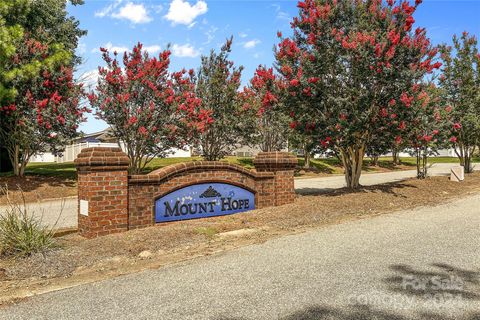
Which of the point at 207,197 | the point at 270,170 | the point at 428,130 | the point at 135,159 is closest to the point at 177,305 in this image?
the point at 207,197

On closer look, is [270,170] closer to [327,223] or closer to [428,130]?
[327,223]

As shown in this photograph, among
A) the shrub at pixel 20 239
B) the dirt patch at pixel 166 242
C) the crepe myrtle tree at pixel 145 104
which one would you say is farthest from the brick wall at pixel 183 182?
the crepe myrtle tree at pixel 145 104

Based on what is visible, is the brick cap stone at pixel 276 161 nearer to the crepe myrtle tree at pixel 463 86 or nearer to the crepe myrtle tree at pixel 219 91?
the crepe myrtle tree at pixel 219 91

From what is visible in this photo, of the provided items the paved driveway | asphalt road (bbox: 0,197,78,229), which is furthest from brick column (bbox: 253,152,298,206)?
asphalt road (bbox: 0,197,78,229)

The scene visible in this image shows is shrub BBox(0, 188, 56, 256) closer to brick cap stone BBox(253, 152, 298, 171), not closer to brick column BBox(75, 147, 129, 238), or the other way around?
brick column BBox(75, 147, 129, 238)

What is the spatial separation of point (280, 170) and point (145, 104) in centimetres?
952

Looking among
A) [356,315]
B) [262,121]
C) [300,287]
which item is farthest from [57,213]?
[262,121]

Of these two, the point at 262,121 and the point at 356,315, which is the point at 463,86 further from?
the point at 356,315

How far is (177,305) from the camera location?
4027 millimetres

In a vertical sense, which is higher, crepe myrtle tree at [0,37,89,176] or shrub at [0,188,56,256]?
crepe myrtle tree at [0,37,89,176]

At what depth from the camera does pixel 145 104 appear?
1725cm

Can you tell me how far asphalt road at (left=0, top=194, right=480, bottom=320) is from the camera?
12.6 feet

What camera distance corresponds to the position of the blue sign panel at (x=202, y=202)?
7.80 m

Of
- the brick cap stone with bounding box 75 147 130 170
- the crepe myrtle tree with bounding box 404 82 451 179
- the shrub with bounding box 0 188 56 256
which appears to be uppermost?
the crepe myrtle tree with bounding box 404 82 451 179
